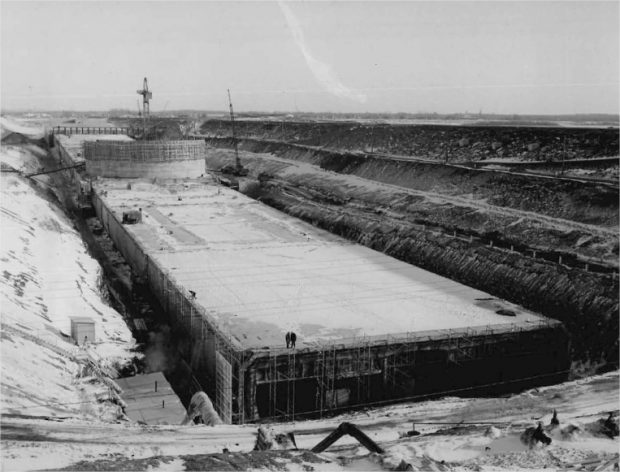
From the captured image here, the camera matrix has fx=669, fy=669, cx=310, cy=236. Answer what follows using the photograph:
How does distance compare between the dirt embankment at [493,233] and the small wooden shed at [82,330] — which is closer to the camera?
the small wooden shed at [82,330]

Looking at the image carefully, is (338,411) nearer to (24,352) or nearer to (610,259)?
(24,352)

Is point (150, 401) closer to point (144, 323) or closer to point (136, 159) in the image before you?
point (144, 323)

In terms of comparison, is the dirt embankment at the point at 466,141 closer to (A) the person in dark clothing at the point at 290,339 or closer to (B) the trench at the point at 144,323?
(B) the trench at the point at 144,323

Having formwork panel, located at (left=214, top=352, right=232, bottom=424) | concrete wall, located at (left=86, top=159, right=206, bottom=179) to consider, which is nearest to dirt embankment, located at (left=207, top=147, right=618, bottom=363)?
concrete wall, located at (left=86, top=159, right=206, bottom=179)

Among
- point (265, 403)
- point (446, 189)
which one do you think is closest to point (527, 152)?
point (446, 189)

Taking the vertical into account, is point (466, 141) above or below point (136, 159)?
above

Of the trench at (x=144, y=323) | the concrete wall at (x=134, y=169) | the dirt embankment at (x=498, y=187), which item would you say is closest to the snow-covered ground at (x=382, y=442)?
the trench at (x=144, y=323)

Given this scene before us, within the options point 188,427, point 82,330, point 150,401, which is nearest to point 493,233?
point 82,330
